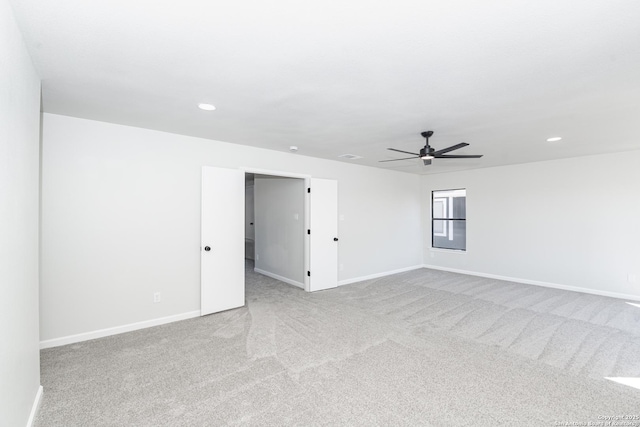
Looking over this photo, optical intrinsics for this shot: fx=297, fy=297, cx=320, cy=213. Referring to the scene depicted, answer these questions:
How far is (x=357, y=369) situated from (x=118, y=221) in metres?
3.17

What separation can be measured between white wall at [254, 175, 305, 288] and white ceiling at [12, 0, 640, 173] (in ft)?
7.79

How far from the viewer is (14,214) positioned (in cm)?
166

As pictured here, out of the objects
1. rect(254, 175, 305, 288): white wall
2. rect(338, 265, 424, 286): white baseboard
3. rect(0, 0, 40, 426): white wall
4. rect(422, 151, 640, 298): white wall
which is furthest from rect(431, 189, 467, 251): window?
rect(0, 0, 40, 426): white wall

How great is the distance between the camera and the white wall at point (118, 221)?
3215mm

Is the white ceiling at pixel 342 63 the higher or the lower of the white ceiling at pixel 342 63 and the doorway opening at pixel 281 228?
the higher

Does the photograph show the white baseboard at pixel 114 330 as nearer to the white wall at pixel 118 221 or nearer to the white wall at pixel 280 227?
the white wall at pixel 118 221

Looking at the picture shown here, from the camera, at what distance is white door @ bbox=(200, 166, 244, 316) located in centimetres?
417

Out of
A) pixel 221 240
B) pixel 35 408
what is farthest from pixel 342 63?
pixel 35 408

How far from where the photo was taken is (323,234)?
18.5 feet

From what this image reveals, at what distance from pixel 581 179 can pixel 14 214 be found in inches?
296

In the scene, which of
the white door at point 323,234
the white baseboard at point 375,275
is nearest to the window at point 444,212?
the white baseboard at point 375,275

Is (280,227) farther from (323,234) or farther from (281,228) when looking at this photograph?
(323,234)

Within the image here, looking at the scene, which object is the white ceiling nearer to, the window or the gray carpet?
the gray carpet

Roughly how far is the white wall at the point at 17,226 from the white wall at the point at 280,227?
154 inches
